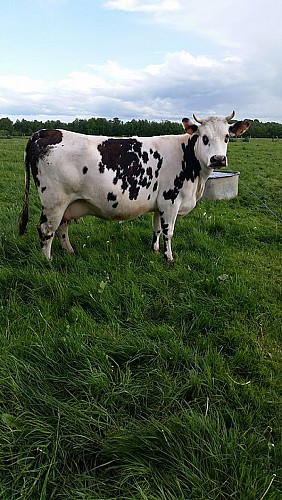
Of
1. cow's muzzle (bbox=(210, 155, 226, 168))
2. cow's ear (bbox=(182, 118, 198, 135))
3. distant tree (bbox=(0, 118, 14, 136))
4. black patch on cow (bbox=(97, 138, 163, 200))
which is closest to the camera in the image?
cow's muzzle (bbox=(210, 155, 226, 168))

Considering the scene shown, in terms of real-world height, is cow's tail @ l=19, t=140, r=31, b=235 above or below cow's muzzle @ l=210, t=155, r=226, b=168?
below

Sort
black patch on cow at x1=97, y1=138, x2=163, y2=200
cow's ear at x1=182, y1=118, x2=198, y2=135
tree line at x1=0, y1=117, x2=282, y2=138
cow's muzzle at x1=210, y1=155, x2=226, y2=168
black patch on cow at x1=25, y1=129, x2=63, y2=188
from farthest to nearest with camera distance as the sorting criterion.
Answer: tree line at x1=0, y1=117, x2=282, y2=138 < cow's ear at x1=182, y1=118, x2=198, y2=135 < black patch on cow at x1=97, y1=138, x2=163, y2=200 < cow's muzzle at x1=210, y1=155, x2=226, y2=168 < black patch on cow at x1=25, y1=129, x2=63, y2=188

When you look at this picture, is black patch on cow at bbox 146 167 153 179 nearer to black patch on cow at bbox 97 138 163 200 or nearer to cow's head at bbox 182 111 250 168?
black patch on cow at bbox 97 138 163 200

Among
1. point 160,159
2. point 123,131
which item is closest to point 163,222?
point 160,159

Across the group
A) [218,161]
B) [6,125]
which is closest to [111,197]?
[218,161]

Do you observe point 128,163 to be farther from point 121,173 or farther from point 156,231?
point 156,231

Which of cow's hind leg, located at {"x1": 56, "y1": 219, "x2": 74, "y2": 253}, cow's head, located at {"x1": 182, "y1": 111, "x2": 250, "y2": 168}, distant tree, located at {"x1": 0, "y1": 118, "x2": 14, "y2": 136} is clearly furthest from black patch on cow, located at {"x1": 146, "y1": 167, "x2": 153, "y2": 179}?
distant tree, located at {"x1": 0, "y1": 118, "x2": 14, "y2": 136}

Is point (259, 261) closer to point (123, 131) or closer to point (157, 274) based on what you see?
point (157, 274)

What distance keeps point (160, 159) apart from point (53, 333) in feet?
9.82

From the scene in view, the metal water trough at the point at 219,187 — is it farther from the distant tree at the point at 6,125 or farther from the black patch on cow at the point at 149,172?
the distant tree at the point at 6,125

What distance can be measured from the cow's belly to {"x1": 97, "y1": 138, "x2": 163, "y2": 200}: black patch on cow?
192 mm

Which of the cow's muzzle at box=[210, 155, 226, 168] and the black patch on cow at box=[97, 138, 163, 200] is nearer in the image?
the cow's muzzle at box=[210, 155, 226, 168]

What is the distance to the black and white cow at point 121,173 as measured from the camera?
4.68 meters

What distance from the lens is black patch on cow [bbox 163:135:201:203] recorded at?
5.43 m
